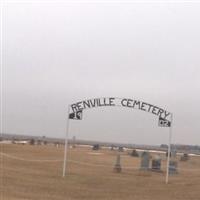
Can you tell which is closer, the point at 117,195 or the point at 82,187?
the point at 117,195

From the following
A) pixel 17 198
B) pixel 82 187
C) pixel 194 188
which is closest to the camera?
pixel 17 198

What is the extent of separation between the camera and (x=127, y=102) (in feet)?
87.0

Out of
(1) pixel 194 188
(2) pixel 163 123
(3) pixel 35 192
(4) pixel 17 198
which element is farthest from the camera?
(2) pixel 163 123

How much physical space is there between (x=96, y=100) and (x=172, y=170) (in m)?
8.62

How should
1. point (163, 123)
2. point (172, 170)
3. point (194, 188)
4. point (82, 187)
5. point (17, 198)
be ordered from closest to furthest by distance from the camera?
1. point (17, 198)
2. point (82, 187)
3. point (194, 188)
4. point (163, 123)
5. point (172, 170)

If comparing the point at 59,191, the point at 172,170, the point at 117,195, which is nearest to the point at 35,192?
the point at 59,191

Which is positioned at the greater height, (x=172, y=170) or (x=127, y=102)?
(x=127, y=102)

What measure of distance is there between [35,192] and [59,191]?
1048mm

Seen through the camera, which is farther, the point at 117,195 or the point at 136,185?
the point at 136,185

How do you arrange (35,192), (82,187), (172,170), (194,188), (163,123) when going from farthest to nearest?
(172,170) → (163,123) → (194,188) → (82,187) → (35,192)

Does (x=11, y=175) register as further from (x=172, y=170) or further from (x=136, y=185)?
(x=172, y=170)

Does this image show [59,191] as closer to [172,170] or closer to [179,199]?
[179,199]

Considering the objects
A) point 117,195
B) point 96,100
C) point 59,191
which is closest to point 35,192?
point 59,191

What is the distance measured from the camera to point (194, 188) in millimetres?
22844
